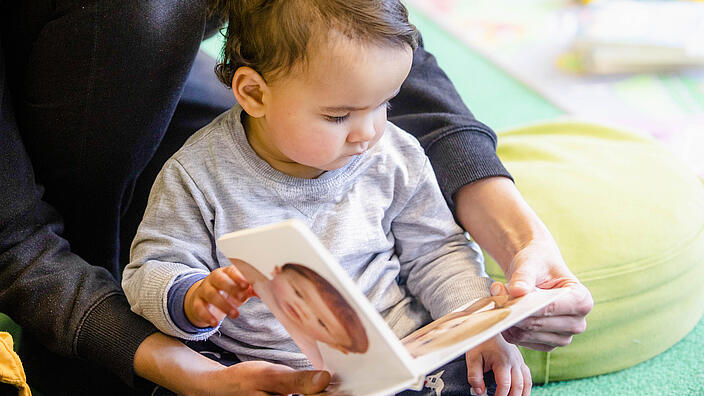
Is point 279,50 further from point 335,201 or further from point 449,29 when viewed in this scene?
point 449,29

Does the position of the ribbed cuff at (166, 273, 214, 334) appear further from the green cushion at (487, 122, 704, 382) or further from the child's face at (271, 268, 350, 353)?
the green cushion at (487, 122, 704, 382)

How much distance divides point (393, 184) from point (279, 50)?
237mm

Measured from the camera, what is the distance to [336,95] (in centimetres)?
80

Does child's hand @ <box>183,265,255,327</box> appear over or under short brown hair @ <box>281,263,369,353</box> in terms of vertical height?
under

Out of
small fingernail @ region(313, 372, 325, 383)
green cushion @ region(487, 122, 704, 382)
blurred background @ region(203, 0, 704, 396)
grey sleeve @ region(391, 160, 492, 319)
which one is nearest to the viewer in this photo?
small fingernail @ region(313, 372, 325, 383)

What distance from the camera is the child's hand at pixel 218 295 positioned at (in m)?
0.76

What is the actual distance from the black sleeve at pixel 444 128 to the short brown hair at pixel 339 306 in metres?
0.39

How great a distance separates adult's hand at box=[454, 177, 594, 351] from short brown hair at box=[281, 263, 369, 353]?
22 centimetres

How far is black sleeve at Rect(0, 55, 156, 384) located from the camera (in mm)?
870

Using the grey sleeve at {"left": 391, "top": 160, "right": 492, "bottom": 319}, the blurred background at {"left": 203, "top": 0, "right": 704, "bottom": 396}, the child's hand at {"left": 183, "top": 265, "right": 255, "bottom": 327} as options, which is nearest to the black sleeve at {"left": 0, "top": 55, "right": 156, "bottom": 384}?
the child's hand at {"left": 183, "top": 265, "right": 255, "bottom": 327}

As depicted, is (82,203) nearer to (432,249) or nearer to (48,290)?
(48,290)

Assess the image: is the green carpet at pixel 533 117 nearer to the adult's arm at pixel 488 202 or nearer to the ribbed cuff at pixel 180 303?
the adult's arm at pixel 488 202

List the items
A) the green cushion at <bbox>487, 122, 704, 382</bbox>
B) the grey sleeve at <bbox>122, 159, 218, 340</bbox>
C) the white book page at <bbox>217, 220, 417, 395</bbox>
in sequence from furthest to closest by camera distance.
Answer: the green cushion at <bbox>487, 122, 704, 382</bbox> < the grey sleeve at <bbox>122, 159, 218, 340</bbox> < the white book page at <bbox>217, 220, 417, 395</bbox>

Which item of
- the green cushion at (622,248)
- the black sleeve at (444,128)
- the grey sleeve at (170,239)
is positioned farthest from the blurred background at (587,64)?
the grey sleeve at (170,239)
